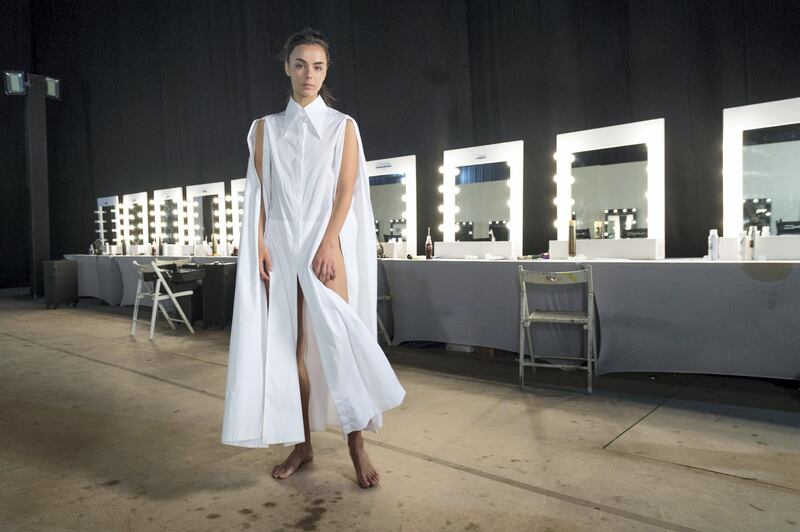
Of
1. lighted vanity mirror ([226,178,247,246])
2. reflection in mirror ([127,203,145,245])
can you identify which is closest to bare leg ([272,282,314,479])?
lighted vanity mirror ([226,178,247,246])

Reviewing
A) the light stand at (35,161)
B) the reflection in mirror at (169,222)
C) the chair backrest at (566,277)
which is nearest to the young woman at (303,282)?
the chair backrest at (566,277)

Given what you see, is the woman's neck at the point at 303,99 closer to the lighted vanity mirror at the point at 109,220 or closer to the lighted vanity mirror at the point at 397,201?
the lighted vanity mirror at the point at 397,201

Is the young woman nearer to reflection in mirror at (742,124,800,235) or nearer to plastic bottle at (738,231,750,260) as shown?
plastic bottle at (738,231,750,260)

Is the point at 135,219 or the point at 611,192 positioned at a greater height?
the point at 135,219

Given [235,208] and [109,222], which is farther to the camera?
[109,222]

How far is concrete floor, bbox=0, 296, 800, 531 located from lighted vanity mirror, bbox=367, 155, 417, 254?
1.92 m

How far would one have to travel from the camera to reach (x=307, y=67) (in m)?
1.61

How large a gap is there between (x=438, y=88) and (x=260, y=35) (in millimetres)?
2934

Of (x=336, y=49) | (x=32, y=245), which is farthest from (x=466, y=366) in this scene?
(x=32, y=245)

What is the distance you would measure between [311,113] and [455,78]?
314cm

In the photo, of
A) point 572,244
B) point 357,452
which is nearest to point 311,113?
point 357,452

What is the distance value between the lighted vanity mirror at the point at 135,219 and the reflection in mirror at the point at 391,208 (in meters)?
4.82

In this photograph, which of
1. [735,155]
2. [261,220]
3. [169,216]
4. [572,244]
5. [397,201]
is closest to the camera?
[261,220]

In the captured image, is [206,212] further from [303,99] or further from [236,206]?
[303,99]
